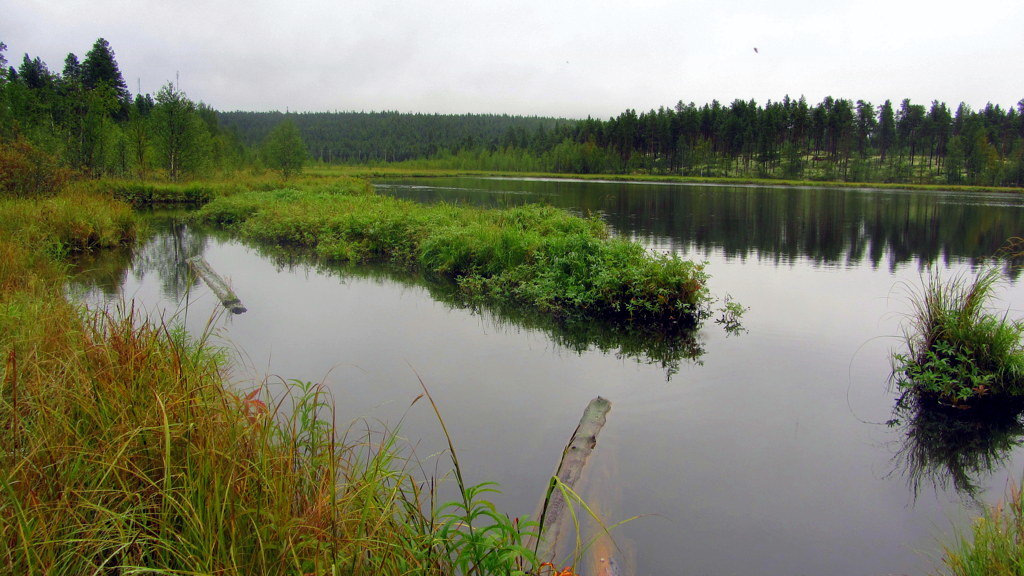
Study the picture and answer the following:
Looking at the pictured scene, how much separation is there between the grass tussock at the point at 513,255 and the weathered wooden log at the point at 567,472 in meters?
4.74

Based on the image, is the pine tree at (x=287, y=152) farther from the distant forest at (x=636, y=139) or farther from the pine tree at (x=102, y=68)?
the pine tree at (x=102, y=68)

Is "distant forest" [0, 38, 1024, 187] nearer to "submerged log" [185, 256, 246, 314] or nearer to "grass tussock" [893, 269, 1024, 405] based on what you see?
"submerged log" [185, 256, 246, 314]

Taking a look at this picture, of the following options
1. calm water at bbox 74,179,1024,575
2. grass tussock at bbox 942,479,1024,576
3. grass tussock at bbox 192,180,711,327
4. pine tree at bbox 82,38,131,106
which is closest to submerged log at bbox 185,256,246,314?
calm water at bbox 74,179,1024,575

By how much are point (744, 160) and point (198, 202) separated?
7288 centimetres

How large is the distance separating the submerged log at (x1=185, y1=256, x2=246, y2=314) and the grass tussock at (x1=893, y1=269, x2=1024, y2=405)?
9.77 meters

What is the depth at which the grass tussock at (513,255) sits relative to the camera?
10508 millimetres

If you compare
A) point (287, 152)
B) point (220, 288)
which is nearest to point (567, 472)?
point (220, 288)

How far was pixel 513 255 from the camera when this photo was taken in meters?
13.0

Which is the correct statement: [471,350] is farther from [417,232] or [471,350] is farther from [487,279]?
[417,232]

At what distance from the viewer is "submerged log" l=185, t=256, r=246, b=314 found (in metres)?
10.4

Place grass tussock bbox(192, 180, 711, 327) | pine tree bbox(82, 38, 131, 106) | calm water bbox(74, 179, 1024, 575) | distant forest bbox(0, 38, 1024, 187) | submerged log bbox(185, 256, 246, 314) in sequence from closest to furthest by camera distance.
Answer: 1. calm water bbox(74, 179, 1024, 575)
2. submerged log bbox(185, 256, 246, 314)
3. grass tussock bbox(192, 180, 711, 327)
4. distant forest bbox(0, 38, 1024, 187)
5. pine tree bbox(82, 38, 131, 106)

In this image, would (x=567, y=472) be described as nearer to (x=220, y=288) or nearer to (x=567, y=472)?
(x=567, y=472)

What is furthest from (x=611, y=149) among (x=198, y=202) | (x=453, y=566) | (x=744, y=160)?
(x=453, y=566)

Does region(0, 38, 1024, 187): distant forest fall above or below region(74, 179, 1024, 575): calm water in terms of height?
above
